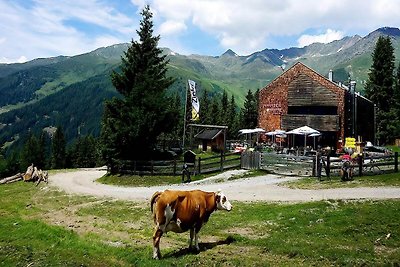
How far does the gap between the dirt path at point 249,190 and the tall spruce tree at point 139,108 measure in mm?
4869

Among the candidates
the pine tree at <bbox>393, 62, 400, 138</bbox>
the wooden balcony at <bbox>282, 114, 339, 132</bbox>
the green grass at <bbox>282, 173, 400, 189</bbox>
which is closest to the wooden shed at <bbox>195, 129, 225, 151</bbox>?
the wooden balcony at <bbox>282, 114, 339, 132</bbox>

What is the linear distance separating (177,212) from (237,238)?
118 inches

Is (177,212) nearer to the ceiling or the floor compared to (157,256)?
nearer to the ceiling

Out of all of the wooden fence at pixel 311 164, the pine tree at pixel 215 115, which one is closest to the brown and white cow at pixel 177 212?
the wooden fence at pixel 311 164

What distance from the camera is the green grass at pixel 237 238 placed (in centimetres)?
1194

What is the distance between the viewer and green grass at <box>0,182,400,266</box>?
11.9 metres

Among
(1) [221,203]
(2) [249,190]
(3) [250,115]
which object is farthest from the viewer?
(3) [250,115]

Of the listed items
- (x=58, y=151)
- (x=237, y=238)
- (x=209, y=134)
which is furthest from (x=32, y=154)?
(x=237, y=238)

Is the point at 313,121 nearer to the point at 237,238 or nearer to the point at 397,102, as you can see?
the point at 397,102

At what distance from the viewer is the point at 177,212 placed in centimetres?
1264

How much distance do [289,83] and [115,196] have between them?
40.3 m

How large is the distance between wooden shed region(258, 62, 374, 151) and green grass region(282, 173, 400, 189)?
93.4ft

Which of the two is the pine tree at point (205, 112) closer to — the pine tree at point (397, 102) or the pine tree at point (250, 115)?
the pine tree at point (250, 115)

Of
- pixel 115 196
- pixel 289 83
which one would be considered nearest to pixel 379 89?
pixel 289 83
